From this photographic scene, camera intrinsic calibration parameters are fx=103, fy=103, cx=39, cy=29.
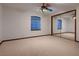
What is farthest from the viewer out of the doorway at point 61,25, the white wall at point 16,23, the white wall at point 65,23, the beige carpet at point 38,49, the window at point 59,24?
the window at point 59,24

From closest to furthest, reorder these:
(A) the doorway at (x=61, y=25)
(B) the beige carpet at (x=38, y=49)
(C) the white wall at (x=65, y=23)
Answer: (B) the beige carpet at (x=38, y=49) < (C) the white wall at (x=65, y=23) < (A) the doorway at (x=61, y=25)

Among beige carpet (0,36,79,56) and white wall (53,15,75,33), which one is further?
white wall (53,15,75,33)

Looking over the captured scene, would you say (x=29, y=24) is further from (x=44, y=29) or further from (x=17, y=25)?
(x=44, y=29)

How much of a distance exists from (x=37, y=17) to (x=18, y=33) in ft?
8.64

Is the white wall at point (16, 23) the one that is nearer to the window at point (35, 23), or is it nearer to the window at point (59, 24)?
the window at point (35, 23)

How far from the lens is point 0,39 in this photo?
5.31 metres

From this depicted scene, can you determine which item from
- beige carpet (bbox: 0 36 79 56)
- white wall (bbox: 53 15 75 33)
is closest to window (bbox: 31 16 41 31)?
white wall (bbox: 53 15 75 33)

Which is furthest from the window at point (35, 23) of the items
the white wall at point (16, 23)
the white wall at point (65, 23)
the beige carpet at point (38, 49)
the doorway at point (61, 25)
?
the beige carpet at point (38, 49)

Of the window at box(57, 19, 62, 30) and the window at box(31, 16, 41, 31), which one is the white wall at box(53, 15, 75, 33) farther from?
the window at box(31, 16, 41, 31)

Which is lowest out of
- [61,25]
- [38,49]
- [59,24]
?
[38,49]

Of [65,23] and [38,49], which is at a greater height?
[65,23]

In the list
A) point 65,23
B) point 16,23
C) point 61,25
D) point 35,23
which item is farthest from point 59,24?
point 16,23

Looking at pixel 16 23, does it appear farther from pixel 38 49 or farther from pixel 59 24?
pixel 59 24

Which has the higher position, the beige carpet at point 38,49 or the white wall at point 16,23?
the white wall at point 16,23
